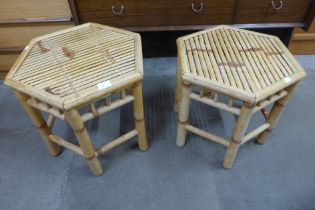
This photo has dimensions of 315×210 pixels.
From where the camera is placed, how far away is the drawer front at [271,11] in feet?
3.49

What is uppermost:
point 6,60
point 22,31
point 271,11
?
point 271,11

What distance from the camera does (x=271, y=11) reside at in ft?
3.59

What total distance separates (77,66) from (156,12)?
45 centimetres

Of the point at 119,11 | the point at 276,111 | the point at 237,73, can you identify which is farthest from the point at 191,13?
the point at 276,111

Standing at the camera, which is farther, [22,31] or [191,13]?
[22,31]

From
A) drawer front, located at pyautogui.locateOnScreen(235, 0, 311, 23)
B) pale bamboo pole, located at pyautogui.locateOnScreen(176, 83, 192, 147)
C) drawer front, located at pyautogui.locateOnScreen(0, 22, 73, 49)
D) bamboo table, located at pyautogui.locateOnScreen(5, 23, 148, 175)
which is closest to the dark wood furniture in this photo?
drawer front, located at pyautogui.locateOnScreen(235, 0, 311, 23)

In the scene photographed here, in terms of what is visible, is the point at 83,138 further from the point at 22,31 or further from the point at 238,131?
the point at 22,31

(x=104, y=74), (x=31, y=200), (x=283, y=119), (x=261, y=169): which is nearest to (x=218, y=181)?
(x=261, y=169)

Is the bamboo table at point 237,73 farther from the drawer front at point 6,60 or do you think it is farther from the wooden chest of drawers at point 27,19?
the drawer front at point 6,60

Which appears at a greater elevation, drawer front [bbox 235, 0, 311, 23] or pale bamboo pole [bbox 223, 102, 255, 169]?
drawer front [bbox 235, 0, 311, 23]

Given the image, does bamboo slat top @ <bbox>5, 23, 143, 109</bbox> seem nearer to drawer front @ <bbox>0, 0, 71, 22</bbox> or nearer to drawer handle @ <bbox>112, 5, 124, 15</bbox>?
drawer handle @ <bbox>112, 5, 124, 15</bbox>

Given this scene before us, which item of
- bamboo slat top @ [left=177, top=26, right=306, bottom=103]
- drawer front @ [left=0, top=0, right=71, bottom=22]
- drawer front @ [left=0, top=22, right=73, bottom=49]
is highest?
drawer front @ [left=0, top=0, right=71, bottom=22]

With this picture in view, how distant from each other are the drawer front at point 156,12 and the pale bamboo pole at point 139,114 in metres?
0.41

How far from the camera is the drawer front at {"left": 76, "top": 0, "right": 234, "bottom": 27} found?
1.04 meters
